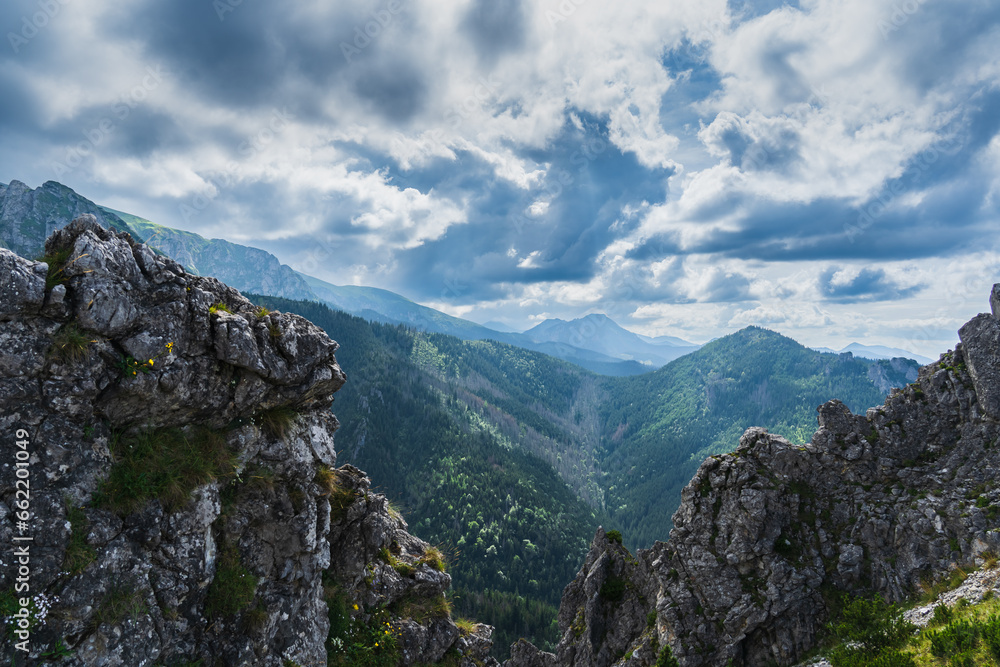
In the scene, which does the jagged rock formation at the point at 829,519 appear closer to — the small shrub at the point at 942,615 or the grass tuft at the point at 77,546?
the small shrub at the point at 942,615

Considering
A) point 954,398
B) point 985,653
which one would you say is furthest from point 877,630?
point 954,398

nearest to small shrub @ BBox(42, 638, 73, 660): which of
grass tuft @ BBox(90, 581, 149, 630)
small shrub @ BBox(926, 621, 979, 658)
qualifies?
grass tuft @ BBox(90, 581, 149, 630)

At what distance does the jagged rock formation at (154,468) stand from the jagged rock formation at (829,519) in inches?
987

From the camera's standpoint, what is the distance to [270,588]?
1662 centimetres

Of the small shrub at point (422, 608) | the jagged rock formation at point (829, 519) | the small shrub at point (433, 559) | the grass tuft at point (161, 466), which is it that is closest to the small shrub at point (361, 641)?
the small shrub at point (422, 608)

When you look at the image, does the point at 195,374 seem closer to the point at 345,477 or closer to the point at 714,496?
the point at 345,477

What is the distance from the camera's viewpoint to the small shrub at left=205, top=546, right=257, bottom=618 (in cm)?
1468

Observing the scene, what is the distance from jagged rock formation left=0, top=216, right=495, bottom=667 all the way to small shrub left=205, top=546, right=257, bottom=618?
5 cm

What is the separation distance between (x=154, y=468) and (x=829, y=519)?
42.6m

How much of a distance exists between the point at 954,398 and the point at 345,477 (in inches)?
1744

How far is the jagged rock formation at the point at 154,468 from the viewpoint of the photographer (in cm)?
1159

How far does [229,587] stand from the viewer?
1515 cm

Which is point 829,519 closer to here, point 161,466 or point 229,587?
point 229,587

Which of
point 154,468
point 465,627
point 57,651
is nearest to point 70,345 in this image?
point 154,468
